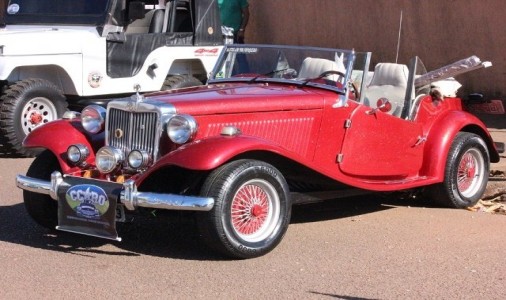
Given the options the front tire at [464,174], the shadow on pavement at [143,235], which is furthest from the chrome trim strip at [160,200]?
the front tire at [464,174]

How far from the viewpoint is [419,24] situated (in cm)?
1343

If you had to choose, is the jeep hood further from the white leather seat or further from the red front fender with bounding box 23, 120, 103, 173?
the white leather seat

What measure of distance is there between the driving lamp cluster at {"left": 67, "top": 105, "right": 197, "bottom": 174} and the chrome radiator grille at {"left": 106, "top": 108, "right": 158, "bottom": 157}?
0.08 metres

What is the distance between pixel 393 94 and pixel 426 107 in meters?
0.33

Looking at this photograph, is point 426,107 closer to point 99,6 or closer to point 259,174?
point 259,174

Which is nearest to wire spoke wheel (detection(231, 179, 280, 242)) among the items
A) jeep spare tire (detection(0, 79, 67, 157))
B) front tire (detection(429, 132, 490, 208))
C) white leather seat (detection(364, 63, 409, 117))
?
white leather seat (detection(364, 63, 409, 117))

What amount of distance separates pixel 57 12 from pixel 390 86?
5.57 m

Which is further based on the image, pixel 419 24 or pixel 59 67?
pixel 419 24

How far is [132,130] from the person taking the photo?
6586mm

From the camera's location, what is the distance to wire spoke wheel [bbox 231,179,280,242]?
623 cm

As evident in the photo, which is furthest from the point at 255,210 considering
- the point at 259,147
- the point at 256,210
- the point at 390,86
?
the point at 390,86

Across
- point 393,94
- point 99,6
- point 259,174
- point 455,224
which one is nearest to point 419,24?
point 99,6

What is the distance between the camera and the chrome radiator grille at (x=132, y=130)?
6457 mm

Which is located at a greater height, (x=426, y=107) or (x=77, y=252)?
(x=426, y=107)
